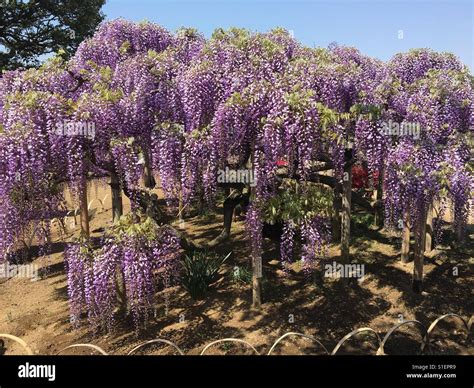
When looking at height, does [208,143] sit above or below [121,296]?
above

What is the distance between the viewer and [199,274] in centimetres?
866

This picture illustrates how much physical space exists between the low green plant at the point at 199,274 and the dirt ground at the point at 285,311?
197 millimetres

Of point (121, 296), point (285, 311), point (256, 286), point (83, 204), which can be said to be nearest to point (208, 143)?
point (83, 204)

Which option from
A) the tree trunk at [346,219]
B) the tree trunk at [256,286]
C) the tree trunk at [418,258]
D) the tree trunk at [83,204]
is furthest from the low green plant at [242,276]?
the tree trunk at [418,258]

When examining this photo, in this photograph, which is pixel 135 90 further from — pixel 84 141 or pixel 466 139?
pixel 466 139

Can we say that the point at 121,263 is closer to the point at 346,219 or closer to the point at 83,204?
the point at 83,204

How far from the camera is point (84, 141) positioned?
6.64 m

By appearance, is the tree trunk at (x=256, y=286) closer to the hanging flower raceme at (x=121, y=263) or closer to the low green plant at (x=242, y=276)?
the low green plant at (x=242, y=276)

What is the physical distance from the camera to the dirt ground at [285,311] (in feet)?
23.6

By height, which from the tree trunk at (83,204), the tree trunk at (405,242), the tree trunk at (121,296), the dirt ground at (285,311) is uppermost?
the tree trunk at (83,204)

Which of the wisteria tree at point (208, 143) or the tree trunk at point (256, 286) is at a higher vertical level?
the wisteria tree at point (208, 143)

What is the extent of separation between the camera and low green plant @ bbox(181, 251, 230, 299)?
28.1 ft

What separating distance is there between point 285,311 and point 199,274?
184 cm

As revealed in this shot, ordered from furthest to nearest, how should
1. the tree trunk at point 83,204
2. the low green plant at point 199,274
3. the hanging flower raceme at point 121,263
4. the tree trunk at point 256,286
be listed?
the low green plant at point 199,274, the tree trunk at point 256,286, the tree trunk at point 83,204, the hanging flower raceme at point 121,263
